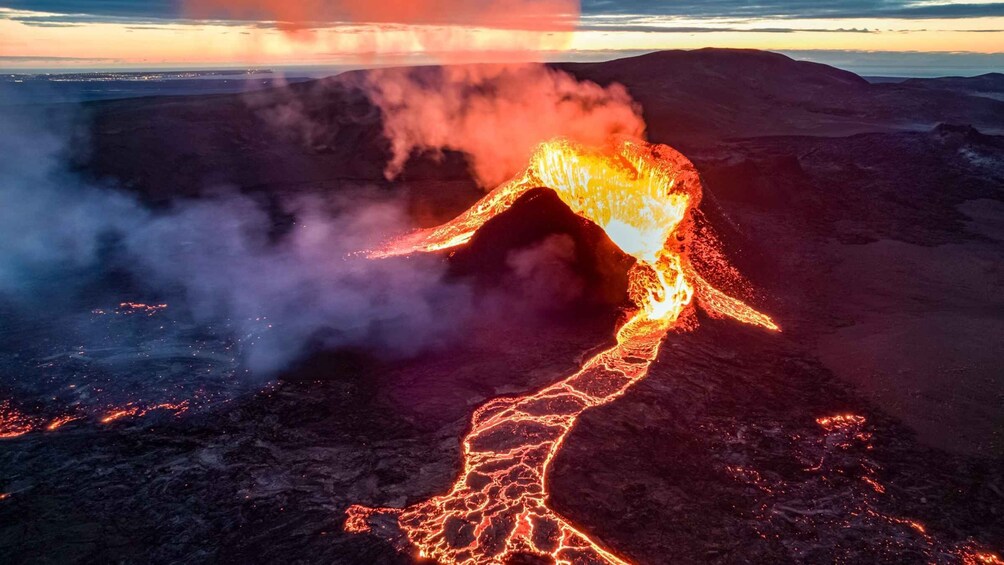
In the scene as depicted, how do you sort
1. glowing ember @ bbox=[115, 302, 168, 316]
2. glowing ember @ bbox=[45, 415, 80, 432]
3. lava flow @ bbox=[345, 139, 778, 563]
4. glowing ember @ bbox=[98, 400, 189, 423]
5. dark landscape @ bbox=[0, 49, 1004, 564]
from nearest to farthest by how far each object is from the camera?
lava flow @ bbox=[345, 139, 778, 563]
dark landscape @ bbox=[0, 49, 1004, 564]
glowing ember @ bbox=[45, 415, 80, 432]
glowing ember @ bbox=[98, 400, 189, 423]
glowing ember @ bbox=[115, 302, 168, 316]

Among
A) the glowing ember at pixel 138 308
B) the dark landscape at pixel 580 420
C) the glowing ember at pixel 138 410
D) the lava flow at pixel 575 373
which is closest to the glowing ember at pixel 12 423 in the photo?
the dark landscape at pixel 580 420

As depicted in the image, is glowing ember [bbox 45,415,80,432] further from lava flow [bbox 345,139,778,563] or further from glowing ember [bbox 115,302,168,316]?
lava flow [bbox 345,139,778,563]

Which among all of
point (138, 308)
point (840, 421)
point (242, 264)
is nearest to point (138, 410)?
point (138, 308)

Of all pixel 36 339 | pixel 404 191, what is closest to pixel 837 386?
pixel 36 339

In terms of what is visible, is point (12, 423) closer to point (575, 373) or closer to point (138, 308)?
point (138, 308)

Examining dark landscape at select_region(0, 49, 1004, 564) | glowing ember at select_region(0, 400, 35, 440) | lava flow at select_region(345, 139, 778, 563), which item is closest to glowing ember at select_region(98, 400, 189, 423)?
dark landscape at select_region(0, 49, 1004, 564)

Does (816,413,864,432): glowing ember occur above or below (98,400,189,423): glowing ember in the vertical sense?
below

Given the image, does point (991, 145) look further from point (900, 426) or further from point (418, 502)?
point (418, 502)
